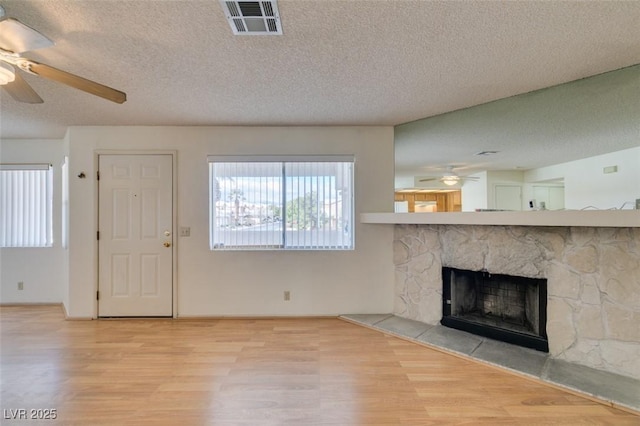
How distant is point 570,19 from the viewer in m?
1.61

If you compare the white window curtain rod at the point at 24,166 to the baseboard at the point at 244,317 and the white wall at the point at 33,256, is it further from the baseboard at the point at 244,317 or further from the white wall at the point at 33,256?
the baseboard at the point at 244,317

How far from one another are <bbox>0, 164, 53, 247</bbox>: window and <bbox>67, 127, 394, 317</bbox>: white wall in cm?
101

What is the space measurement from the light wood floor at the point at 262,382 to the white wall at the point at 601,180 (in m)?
1.45

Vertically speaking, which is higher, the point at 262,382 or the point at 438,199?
the point at 438,199

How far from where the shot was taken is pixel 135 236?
352 cm

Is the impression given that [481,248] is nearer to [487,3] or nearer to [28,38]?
[487,3]

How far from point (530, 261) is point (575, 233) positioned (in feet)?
1.36

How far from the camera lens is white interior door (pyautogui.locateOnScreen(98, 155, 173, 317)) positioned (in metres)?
3.50

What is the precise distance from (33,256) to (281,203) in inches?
146

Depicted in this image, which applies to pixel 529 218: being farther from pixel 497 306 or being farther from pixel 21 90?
pixel 21 90

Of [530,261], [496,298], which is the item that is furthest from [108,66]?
[496,298]

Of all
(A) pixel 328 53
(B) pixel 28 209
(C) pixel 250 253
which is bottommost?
(C) pixel 250 253

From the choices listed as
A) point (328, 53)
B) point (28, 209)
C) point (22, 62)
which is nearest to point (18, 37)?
point (22, 62)

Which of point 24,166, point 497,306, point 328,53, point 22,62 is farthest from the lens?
point 24,166
